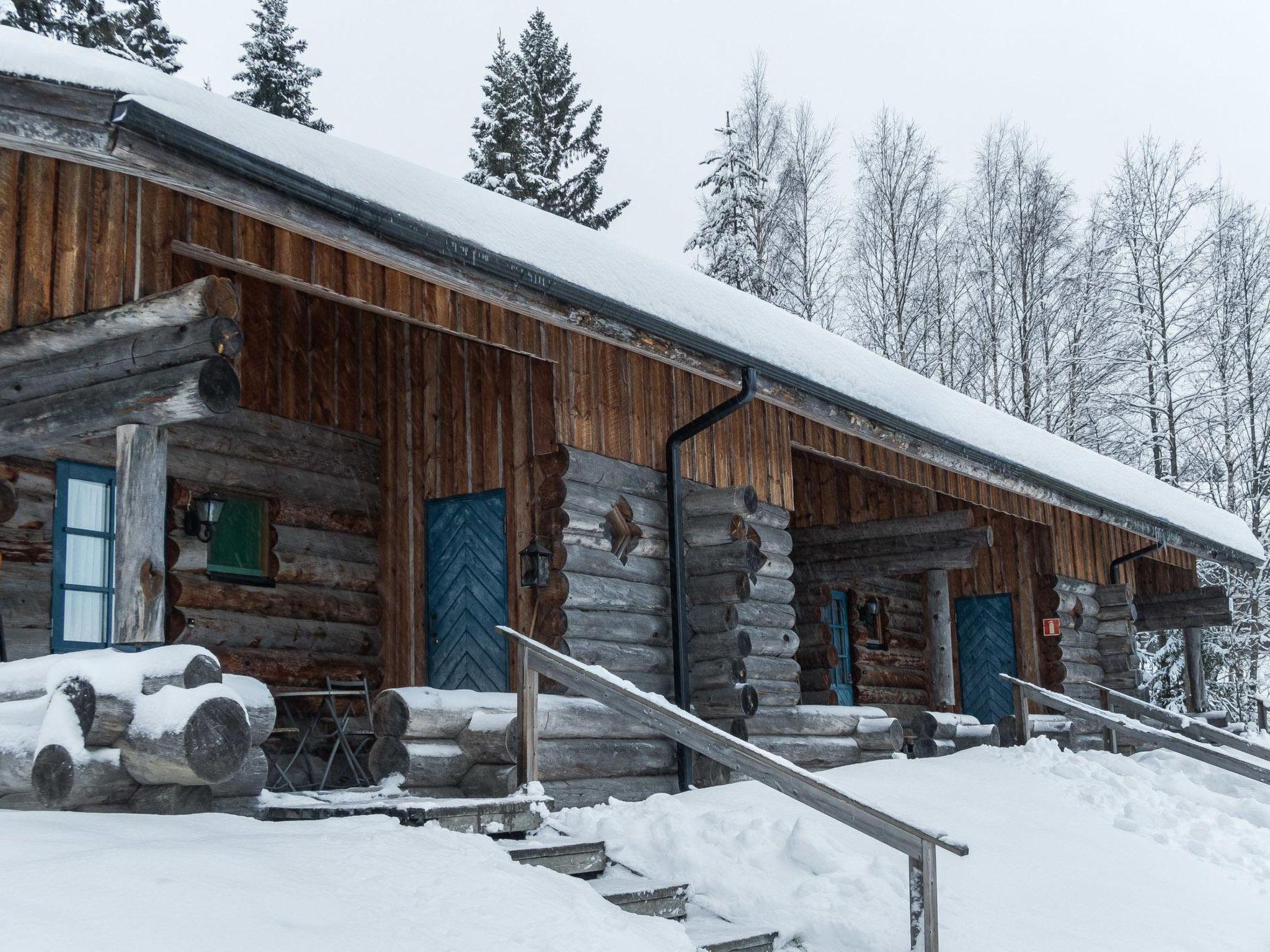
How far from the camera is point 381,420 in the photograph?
10461mm

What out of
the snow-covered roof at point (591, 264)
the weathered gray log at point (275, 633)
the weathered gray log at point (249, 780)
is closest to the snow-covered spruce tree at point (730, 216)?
the snow-covered roof at point (591, 264)

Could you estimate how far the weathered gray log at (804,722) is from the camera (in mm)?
10477

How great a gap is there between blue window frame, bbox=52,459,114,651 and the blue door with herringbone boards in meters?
11.1

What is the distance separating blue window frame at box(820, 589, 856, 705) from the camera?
16.2m

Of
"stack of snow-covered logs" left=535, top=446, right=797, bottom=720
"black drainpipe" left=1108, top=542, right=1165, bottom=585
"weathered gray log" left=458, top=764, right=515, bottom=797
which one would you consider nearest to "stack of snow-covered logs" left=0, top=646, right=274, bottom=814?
"weathered gray log" left=458, top=764, right=515, bottom=797

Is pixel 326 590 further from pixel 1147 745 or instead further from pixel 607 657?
pixel 1147 745

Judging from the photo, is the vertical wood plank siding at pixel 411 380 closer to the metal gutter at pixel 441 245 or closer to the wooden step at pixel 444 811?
the metal gutter at pixel 441 245

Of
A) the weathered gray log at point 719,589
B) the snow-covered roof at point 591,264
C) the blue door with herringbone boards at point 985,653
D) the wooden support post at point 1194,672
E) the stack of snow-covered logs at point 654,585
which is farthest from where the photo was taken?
the wooden support post at point 1194,672

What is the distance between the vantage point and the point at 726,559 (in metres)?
10.1

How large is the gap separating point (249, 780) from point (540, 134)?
27.4 m

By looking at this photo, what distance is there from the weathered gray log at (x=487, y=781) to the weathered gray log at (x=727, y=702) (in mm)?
2694

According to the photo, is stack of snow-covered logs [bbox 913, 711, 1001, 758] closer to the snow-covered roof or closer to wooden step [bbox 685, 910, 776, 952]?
the snow-covered roof

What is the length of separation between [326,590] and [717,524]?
2.98m

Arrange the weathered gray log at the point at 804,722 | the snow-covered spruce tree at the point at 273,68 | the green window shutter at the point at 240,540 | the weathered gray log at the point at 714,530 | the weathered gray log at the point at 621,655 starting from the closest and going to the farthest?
the weathered gray log at the point at 621,655, the green window shutter at the point at 240,540, the weathered gray log at the point at 714,530, the weathered gray log at the point at 804,722, the snow-covered spruce tree at the point at 273,68
